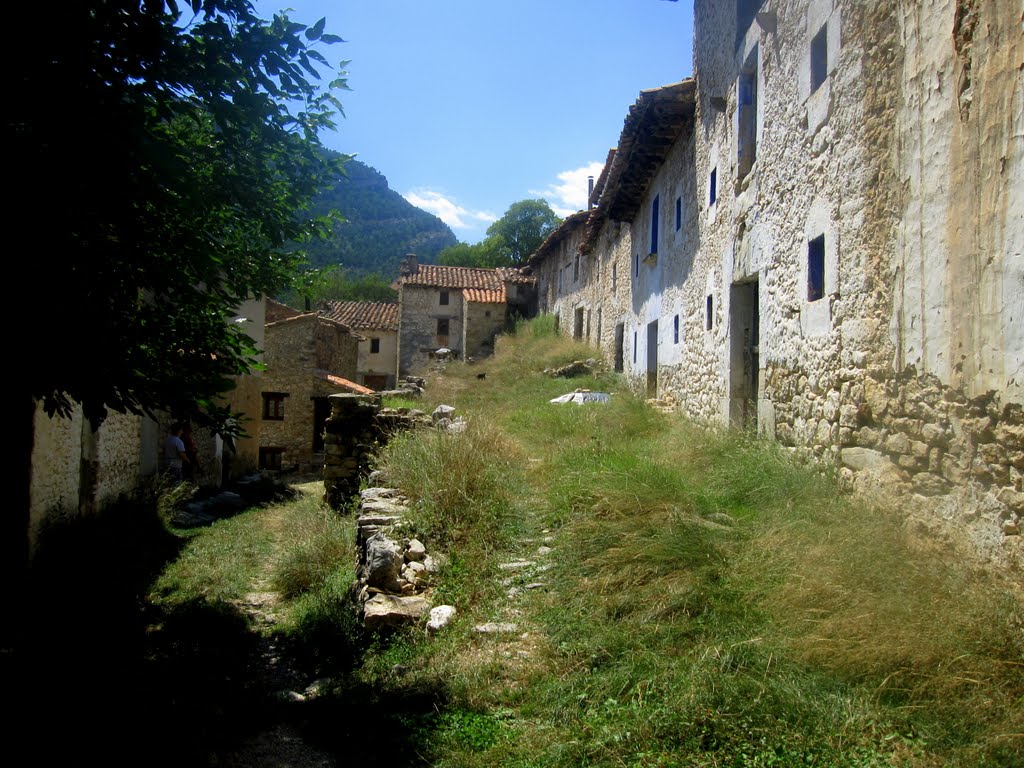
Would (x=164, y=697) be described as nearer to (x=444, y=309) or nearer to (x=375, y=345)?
(x=444, y=309)

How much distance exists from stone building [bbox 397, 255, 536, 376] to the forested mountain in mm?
24493

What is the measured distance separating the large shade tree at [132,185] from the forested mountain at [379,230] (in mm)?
49518

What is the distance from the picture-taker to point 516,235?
47.0 m

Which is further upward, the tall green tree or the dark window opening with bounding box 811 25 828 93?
the tall green tree

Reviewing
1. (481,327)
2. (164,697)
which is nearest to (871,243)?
(164,697)

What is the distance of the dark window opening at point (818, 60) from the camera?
602 cm

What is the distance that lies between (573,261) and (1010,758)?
22234 millimetres

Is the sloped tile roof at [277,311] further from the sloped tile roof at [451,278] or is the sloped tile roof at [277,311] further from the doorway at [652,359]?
the doorway at [652,359]

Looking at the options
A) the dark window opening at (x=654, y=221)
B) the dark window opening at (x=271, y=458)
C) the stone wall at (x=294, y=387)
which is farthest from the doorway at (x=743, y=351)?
the dark window opening at (x=271, y=458)

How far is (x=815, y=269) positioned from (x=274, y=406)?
18.2 metres

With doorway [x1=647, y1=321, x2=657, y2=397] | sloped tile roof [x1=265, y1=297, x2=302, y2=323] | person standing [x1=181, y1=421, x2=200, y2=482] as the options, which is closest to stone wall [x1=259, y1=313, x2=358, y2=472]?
sloped tile roof [x1=265, y1=297, x2=302, y2=323]

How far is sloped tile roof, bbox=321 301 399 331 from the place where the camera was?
115 feet

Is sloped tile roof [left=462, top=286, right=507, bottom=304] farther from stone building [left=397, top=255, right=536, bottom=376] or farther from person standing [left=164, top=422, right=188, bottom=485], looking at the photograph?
person standing [left=164, top=422, right=188, bottom=485]

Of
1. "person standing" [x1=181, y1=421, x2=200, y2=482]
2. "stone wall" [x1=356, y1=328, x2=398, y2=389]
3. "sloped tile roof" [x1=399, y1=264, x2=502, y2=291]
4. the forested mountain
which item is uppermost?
the forested mountain
